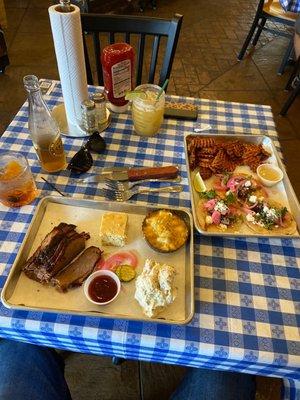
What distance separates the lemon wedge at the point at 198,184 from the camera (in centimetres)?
104

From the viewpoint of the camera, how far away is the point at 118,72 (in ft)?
4.00

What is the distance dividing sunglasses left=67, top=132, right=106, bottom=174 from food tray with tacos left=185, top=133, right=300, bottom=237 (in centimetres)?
32

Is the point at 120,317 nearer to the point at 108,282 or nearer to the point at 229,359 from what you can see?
the point at 108,282

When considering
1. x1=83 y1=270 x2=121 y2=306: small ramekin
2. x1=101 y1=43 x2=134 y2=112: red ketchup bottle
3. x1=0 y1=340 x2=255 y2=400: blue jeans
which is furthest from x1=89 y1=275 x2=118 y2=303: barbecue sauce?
→ x1=101 y1=43 x2=134 y2=112: red ketchup bottle

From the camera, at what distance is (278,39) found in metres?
3.83

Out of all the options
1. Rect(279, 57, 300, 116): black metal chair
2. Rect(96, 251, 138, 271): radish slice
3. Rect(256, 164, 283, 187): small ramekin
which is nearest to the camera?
Rect(96, 251, 138, 271): radish slice

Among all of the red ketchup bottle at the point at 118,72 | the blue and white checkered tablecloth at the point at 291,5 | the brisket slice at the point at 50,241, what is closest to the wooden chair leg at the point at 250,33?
the blue and white checkered tablecloth at the point at 291,5

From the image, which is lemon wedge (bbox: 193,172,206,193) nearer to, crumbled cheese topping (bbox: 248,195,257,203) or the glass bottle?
crumbled cheese topping (bbox: 248,195,257,203)

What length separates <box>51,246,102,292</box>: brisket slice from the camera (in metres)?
0.79

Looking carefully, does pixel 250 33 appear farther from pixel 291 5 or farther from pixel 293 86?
pixel 293 86

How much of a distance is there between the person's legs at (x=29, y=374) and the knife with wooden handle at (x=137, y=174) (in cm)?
59

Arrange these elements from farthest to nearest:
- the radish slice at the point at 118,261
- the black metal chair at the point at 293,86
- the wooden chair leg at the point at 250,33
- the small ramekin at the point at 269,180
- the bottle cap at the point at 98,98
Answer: the wooden chair leg at the point at 250,33 < the black metal chair at the point at 293,86 < the bottle cap at the point at 98,98 < the small ramekin at the point at 269,180 < the radish slice at the point at 118,261

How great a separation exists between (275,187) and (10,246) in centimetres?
86

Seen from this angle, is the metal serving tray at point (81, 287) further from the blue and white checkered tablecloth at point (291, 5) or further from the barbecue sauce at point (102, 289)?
the blue and white checkered tablecloth at point (291, 5)
